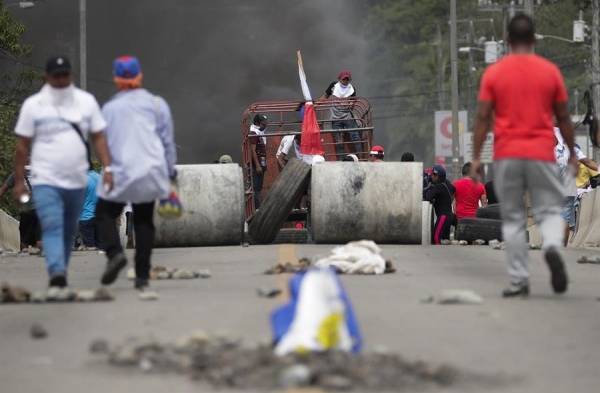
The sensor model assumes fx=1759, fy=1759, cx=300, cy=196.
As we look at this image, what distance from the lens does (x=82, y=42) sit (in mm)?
45156

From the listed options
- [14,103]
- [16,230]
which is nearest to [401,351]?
[16,230]

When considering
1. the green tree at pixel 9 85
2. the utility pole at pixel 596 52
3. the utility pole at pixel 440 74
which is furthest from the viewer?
the utility pole at pixel 440 74

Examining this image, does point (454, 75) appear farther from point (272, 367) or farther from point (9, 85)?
point (272, 367)

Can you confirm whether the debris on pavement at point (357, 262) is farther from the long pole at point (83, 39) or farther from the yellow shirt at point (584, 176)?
the long pole at point (83, 39)

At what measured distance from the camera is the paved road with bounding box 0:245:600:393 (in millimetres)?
8906

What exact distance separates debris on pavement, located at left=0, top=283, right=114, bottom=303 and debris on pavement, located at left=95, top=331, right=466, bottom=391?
9.99 ft

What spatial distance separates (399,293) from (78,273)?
15.5ft

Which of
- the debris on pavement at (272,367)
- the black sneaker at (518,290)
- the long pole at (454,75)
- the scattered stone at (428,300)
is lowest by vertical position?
the debris on pavement at (272,367)

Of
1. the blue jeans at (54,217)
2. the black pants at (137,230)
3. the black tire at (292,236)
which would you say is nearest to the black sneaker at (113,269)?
the black pants at (137,230)

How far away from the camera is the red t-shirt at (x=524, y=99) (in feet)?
41.7

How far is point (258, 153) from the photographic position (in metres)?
26.2

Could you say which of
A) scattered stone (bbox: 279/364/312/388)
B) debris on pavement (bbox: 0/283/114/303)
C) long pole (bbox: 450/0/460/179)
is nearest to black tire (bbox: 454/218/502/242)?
debris on pavement (bbox: 0/283/114/303)

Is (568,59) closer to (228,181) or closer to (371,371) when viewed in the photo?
(228,181)

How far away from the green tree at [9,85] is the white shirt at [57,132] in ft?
68.8
